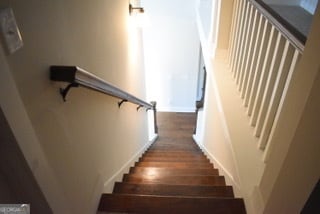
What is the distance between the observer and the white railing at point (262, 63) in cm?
133

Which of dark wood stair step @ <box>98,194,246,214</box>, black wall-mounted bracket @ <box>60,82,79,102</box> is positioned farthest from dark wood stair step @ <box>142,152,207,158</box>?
black wall-mounted bracket @ <box>60,82,79,102</box>

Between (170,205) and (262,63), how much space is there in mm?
1104

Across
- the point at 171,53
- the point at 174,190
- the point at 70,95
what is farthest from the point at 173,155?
the point at 171,53

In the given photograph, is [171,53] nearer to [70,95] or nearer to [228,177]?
[228,177]

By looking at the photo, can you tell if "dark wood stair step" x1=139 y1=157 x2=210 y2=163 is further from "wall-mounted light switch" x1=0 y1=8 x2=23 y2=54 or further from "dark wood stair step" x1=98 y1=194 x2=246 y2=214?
"wall-mounted light switch" x1=0 y1=8 x2=23 y2=54

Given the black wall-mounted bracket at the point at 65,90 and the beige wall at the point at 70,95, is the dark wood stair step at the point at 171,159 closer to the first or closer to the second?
the beige wall at the point at 70,95

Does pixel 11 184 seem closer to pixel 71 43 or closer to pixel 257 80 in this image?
pixel 71 43

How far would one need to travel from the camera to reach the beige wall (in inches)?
31.5

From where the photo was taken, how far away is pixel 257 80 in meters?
1.71

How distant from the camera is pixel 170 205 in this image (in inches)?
57.0

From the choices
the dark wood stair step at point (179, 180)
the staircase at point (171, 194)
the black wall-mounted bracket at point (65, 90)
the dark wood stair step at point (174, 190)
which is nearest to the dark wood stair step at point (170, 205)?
the staircase at point (171, 194)

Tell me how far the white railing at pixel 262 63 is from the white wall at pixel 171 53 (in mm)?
3037

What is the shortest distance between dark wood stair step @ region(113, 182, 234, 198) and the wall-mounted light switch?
1.36 metres

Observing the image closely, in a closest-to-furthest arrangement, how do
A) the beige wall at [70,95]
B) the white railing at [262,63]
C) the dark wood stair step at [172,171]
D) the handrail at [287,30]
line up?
the beige wall at [70,95], the handrail at [287,30], the white railing at [262,63], the dark wood stair step at [172,171]
